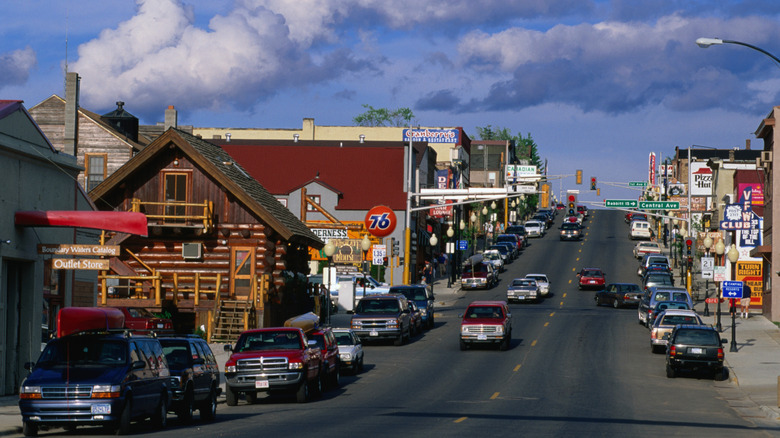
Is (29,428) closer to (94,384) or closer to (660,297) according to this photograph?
(94,384)

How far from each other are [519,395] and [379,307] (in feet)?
49.9

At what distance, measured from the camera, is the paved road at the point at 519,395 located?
20812 millimetres

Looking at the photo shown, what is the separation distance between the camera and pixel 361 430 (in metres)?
19.8

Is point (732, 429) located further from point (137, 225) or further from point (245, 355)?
point (137, 225)

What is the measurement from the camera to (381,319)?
42.1m

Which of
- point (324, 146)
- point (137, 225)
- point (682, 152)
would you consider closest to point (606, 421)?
point (137, 225)

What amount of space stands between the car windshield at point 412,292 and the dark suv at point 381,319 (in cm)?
667

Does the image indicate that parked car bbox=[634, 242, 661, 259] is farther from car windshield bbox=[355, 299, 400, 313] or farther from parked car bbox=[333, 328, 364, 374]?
parked car bbox=[333, 328, 364, 374]

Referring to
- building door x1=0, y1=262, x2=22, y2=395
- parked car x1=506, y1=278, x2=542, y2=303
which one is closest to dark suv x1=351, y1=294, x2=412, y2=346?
building door x1=0, y1=262, x2=22, y2=395

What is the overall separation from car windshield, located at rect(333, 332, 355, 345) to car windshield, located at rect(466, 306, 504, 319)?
8.38 m

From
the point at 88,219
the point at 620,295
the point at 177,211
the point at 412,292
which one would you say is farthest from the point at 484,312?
the point at 620,295

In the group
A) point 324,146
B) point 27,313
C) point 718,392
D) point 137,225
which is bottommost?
point 718,392

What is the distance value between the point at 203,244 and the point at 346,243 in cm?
1656

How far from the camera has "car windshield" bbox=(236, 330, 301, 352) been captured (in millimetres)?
26266
